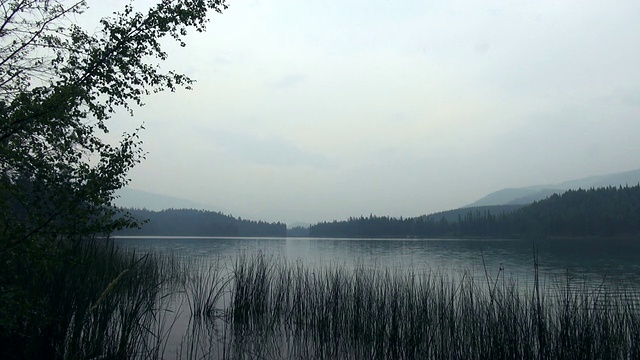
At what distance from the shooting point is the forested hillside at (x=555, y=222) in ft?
344

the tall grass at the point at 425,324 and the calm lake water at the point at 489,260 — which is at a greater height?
the tall grass at the point at 425,324

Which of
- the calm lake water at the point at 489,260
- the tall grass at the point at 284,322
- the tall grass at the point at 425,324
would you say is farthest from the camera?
the calm lake water at the point at 489,260

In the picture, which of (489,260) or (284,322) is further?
(489,260)

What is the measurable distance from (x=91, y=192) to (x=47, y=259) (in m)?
0.88

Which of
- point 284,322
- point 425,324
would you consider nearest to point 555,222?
point 284,322

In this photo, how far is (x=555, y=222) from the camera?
4358 inches

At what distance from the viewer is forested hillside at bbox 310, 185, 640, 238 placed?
344 feet

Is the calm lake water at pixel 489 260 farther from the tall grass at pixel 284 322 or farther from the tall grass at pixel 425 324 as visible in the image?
the tall grass at pixel 284 322

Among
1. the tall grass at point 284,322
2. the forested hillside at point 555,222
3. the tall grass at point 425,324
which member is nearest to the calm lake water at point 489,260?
the tall grass at point 425,324

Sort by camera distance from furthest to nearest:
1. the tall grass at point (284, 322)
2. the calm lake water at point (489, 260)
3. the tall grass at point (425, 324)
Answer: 1. the calm lake water at point (489, 260)
2. the tall grass at point (425, 324)
3. the tall grass at point (284, 322)

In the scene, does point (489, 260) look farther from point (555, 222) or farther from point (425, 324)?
point (555, 222)

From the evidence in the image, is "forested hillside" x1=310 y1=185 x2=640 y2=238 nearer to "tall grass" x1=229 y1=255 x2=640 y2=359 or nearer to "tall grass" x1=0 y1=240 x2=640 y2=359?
"tall grass" x1=0 y1=240 x2=640 y2=359

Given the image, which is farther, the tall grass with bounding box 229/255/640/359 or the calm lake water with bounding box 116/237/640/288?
the calm lake water with bounding box 116/237/640/288

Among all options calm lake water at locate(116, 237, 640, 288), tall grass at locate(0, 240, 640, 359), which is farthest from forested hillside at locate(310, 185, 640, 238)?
tall grass at locate(0, 240, 640, 359)
